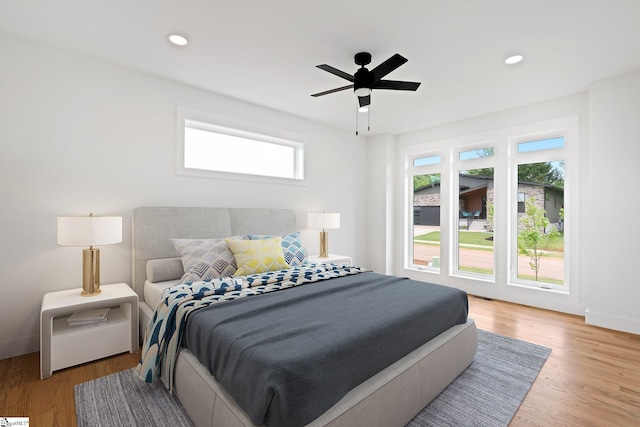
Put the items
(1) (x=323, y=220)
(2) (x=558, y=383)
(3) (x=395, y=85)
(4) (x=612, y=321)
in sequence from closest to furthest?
(2) (x=558, y=383), (3) (x=395, y=85), (4) (x=612, y=321), (1) (x=323, y=220)

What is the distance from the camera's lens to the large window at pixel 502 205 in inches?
147

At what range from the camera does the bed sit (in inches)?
54.3

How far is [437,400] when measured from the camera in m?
1.91

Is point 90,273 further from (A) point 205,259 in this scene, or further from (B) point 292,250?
(B) point 292,250

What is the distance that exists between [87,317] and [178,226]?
109cm

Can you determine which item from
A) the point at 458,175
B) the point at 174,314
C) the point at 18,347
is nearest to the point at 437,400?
the point at 174,314

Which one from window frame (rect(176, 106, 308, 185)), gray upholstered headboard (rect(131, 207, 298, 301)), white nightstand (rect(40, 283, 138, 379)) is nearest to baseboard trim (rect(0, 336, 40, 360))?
white nightstand (rect(40, 283, 138, 379))

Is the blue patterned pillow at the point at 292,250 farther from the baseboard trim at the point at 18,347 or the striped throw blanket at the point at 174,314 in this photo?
the baseboard trim at the point at 18,347

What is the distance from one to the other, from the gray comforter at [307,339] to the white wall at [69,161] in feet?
5.77

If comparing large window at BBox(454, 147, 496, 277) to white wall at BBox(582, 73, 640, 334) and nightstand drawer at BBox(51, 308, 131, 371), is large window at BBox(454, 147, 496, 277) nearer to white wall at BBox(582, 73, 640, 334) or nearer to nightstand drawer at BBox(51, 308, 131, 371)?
white wall at BBox(582, 73, 640, 334)

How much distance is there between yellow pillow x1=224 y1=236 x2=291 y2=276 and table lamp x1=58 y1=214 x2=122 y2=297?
37.8 inches

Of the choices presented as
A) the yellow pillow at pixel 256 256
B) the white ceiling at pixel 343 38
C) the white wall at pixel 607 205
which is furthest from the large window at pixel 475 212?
the yellow pillow at pixel 256 256

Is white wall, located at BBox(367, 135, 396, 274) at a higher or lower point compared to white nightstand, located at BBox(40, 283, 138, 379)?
higher

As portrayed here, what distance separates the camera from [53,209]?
8.46ft
